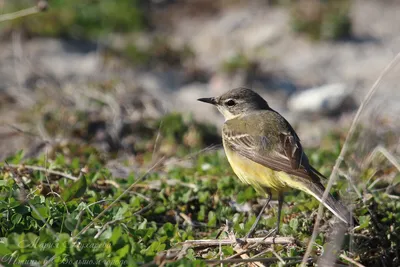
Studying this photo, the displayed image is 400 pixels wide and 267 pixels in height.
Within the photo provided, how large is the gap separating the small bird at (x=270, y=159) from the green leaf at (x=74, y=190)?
4.57 ft

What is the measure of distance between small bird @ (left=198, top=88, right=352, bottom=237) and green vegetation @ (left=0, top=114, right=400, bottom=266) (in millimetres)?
275

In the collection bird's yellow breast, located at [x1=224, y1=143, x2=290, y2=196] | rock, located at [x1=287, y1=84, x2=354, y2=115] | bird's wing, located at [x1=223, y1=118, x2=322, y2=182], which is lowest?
rock, located at [x1=287, y1=84, x2=354, y2=115]

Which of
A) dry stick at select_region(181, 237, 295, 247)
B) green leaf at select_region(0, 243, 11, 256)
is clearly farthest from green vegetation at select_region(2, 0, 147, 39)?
green leaf at select_region(0, 243, 11, 256)

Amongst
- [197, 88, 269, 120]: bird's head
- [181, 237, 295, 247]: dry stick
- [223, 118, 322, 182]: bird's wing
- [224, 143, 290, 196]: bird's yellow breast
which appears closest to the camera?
[181, 237, 295, 247]: dry stick

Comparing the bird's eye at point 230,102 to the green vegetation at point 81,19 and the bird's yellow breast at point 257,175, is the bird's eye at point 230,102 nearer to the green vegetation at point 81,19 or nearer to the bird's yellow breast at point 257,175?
the bird's yellow breast at point 257,175

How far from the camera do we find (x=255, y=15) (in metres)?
15.5

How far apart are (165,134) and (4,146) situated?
94.8 inches

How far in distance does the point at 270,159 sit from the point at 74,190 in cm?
185

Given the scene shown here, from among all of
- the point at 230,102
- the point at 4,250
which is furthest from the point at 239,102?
the point at 4,250

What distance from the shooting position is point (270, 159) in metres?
6.00

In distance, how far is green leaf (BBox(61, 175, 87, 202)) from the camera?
5125mm

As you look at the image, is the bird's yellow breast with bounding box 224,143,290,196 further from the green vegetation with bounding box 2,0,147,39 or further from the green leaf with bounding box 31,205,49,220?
the green vegetation with bounding box 2,0,147,39

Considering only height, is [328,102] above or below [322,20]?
below

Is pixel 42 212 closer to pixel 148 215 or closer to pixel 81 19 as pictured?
pixel 148 215
